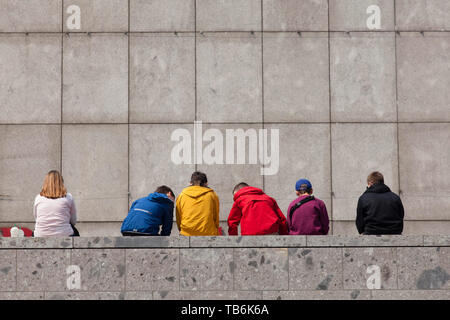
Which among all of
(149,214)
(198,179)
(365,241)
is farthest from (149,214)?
(365,241)

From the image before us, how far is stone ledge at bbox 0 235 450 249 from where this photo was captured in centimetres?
1029

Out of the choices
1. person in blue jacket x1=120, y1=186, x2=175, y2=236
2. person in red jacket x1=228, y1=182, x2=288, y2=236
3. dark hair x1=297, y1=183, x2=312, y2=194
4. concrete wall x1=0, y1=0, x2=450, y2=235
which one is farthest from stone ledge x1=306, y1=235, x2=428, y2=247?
concrete wall x1=0, y1=0, x2=450, y2=235

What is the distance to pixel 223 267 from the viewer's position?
10359 mm

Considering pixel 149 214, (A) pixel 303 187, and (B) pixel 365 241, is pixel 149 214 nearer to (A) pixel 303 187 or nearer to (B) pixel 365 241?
(A) pixel 303 187

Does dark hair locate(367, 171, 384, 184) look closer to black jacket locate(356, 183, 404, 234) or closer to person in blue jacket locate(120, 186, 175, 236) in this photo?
black jacket locate(356, 183, 404, 234)

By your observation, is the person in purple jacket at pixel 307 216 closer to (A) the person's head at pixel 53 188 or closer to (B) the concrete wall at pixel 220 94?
(A) the person's head at pixel 53 188

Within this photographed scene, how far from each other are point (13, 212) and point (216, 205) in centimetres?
597

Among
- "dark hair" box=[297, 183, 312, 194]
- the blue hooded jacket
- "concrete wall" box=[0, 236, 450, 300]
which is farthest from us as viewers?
"dark hair" box=[297, 183, 312, 194]

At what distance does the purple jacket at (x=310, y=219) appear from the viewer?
10453 millimetres

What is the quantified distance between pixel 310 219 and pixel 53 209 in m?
3.76

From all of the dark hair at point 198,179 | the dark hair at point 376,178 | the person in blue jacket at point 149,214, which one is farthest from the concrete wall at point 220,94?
the person in blue jacket at point 149,214

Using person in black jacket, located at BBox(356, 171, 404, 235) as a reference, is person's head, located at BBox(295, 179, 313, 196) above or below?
above

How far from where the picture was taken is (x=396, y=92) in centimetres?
1506

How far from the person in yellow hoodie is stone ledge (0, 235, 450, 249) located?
34cm
